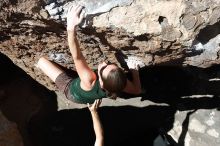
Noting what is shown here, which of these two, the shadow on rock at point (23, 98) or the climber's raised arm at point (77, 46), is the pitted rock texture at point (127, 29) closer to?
the climber's raised arm at point (77, 46)

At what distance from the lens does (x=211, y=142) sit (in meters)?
4.08

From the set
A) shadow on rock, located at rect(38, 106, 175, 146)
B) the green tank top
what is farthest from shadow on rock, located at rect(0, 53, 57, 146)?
the green tank top

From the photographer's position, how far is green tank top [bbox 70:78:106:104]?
3.33m

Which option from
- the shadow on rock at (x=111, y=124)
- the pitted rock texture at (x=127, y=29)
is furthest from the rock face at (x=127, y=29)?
the shadow on rock at (x=111, y=124)

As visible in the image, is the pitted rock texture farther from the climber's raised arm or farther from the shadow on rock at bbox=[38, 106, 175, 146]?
the shadow on rock at bbox=[38, 106, 175, 146]

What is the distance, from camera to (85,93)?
11.1 feet

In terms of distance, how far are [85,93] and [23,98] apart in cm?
131

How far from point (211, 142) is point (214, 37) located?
129cm

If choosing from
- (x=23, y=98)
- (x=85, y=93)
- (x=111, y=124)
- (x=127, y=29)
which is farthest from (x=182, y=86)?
(x=23, y=98)

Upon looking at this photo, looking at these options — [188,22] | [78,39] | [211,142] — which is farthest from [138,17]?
[211,142]

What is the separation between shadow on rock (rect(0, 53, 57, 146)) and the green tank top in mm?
1068

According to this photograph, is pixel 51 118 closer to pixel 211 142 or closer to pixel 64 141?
pixel 64 141

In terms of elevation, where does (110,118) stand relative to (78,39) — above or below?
below

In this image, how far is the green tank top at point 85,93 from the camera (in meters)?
3.33
